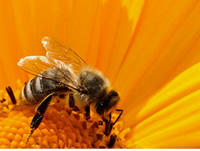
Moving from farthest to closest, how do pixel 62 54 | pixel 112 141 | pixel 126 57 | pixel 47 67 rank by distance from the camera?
pixel 126 57 → pixel 112 141 → pixel 62 54 → pixel 47 67

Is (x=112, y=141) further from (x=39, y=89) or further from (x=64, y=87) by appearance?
(x=39, y=89)

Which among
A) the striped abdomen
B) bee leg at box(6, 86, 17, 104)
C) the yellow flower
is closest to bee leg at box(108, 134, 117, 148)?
the yellow flower

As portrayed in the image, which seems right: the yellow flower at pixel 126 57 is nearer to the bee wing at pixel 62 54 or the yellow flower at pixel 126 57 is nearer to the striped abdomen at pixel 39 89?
the striped abdomen at pixel 39 89

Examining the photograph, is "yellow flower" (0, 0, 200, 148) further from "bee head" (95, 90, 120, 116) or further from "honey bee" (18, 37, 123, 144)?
"bee head" (95, 90, 120, 116)

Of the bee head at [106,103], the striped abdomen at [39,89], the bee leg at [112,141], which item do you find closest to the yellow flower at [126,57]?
the bee leg at [112,141]

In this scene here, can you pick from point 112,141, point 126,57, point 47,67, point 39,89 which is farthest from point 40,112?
point 126,57

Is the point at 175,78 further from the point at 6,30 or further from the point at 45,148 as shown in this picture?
the point at 6,30
